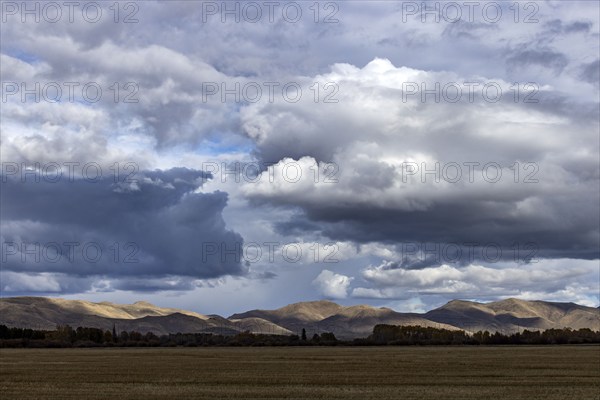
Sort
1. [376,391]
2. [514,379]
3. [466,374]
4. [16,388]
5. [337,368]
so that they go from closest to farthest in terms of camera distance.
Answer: [376,391]
[16,388]
[514,379]
[466,374]
[337,368]

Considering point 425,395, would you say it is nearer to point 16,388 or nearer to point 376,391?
point 376,391

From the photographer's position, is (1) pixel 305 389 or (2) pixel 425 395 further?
(1) pixel 305 389

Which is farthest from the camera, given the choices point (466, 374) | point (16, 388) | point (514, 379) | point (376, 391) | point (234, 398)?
point (466, 374)

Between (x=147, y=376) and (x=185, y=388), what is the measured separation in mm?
15153

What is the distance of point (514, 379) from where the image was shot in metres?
67.8

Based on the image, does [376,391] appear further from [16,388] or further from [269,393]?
[16,388]

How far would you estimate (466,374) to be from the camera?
73.7 m

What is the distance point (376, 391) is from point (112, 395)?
698 inches

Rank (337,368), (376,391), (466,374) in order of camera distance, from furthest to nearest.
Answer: (337,368), (466,374), (376,391)

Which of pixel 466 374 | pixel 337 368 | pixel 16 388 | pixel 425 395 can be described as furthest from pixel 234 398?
pixel 337 368

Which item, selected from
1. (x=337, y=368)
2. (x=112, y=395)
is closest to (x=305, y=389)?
(x=112, y=395)

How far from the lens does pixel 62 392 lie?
186 feet

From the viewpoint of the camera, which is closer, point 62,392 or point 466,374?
point 62,392

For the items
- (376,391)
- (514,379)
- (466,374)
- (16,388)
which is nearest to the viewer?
(376,391)
